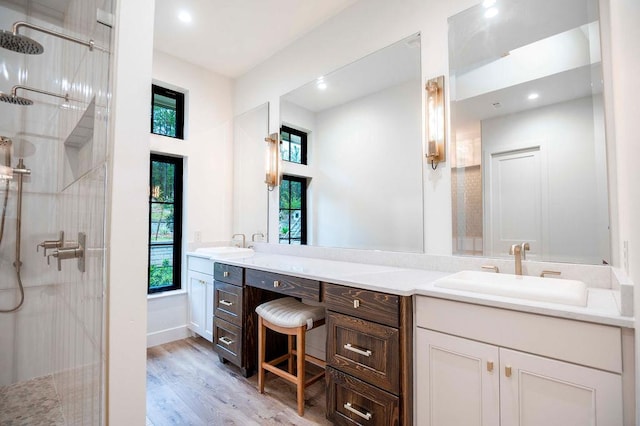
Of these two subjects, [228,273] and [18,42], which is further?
[228,273]

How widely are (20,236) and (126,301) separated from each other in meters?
1.91

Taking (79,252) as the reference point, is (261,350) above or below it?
below

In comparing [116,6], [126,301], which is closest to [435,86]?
[116,6]

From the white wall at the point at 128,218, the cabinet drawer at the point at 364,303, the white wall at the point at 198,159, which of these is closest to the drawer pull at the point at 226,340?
the white wall at the point at 198,159

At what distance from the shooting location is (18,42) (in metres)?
1.29

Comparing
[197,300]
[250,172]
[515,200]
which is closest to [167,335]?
[197,300]

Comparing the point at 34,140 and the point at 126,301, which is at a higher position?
the point at 34,140

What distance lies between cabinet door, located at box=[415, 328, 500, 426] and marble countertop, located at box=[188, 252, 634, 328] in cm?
19

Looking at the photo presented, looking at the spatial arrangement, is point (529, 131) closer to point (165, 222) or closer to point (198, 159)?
point (198, 159)

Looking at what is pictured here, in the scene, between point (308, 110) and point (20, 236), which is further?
point (308, 110)

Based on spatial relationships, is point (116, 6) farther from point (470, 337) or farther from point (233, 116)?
point (233, 116)

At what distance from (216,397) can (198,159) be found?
7.70 ft

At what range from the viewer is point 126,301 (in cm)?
83

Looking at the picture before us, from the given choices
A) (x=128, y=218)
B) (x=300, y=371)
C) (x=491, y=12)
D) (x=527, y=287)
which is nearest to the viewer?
(x=128, y=218)
